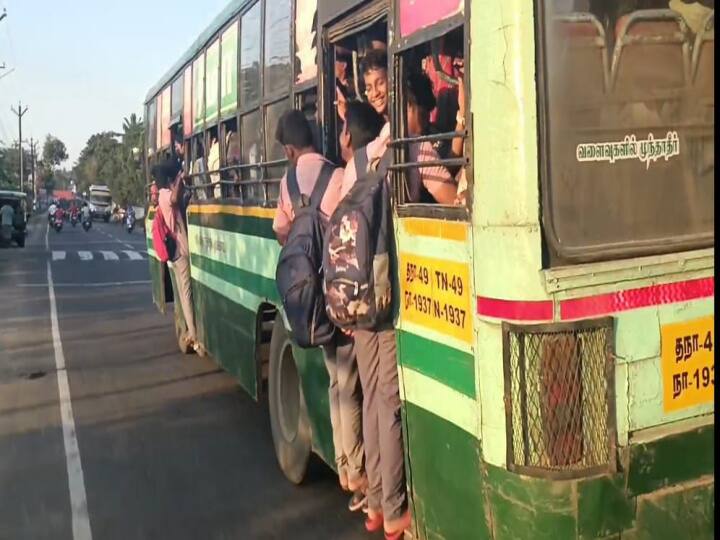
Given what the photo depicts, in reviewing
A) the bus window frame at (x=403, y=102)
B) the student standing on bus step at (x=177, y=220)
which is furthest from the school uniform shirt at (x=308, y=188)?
the student standing on bus step at (x=177, y=220)

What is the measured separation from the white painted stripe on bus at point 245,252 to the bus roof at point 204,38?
1586 mm

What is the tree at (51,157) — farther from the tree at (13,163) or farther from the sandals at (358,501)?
the sandals at (358,501)

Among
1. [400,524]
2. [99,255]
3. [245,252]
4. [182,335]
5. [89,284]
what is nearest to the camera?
[400,524]

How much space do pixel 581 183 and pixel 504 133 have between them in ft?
0.97

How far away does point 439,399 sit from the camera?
3.46 metres

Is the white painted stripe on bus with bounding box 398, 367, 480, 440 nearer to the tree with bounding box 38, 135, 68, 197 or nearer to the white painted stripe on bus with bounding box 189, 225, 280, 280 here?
the white painted stripe on bus with bounding box 189, 225, 280, 280

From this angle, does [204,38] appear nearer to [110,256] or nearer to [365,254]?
[365,254]

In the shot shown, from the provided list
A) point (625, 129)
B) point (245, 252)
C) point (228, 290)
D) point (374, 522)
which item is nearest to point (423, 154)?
point (625, 129)

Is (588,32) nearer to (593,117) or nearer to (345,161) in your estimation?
(593,117)

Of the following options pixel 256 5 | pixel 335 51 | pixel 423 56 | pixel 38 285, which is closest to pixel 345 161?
pixel 335 51

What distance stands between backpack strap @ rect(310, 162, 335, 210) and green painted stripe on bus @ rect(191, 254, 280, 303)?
3.24 ft

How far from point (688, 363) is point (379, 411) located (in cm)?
139

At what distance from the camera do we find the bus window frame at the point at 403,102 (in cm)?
309

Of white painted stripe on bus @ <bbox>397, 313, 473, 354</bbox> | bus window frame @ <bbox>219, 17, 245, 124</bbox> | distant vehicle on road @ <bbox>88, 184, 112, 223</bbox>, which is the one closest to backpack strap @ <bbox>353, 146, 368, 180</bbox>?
white painted stripe on bus @ <bbox>397, 313, 473, 354</bbox>
